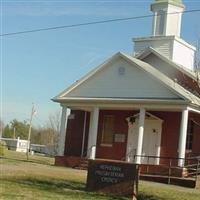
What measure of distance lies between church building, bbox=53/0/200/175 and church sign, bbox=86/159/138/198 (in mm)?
9469

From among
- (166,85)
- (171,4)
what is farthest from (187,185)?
(171,4)

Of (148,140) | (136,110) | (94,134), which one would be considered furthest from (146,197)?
(136,110)

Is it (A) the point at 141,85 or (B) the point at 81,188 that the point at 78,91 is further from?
(B) the point at 81,188

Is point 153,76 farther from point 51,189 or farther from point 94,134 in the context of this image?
point 51,189

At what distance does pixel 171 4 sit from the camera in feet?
111

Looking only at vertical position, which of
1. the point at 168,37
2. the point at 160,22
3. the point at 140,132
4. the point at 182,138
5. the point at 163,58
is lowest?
the point at 182,138

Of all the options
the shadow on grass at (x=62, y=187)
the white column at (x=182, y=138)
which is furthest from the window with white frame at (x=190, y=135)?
the shadow on grass at (x=62, y=187)

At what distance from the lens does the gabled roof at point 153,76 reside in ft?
89.1

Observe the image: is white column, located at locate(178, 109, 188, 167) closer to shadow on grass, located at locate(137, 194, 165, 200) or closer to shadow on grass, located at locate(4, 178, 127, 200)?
shadow on grass, located at locate(4, 178, 127, 200)

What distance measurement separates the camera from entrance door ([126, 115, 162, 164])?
2930cm

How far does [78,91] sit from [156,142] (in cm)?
513

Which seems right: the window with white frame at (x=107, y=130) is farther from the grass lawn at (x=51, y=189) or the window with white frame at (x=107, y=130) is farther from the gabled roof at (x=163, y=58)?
the grass lawn at (x=51, y=189)

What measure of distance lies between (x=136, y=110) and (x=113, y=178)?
13267 mm

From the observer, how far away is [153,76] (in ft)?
92.3
